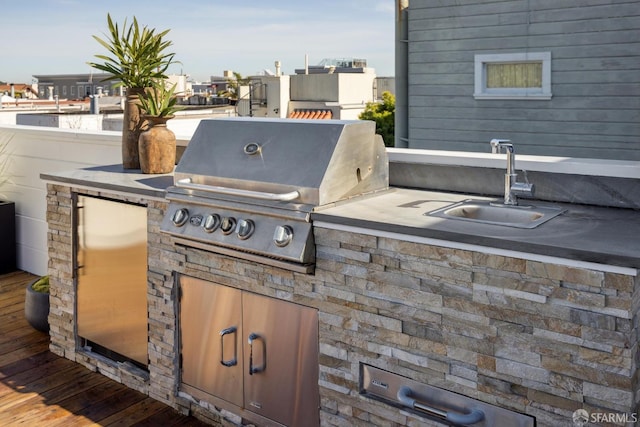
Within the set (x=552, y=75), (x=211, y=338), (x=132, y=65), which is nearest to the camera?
(x=211, y=338)

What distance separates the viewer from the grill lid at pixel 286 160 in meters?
2.34

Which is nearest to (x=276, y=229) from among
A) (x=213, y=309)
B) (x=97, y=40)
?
(x=213, y=309)

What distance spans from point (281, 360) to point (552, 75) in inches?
164

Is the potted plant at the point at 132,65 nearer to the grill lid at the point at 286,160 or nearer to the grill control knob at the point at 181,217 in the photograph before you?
the grill lid at the point at 286,160

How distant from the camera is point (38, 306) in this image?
3.69 m

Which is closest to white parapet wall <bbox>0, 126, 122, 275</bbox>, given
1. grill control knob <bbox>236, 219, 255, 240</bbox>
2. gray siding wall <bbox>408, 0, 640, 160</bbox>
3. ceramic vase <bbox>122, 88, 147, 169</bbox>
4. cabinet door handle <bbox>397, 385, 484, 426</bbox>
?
ceramic vase <bbox>122, 88, 147, 169</bbox>

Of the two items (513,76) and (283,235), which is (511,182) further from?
(513,76)

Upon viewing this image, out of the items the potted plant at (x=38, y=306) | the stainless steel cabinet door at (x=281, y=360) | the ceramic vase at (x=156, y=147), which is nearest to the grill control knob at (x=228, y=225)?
the stainless steel cabinet door at (x=281, y=360)

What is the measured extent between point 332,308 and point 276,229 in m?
0.33

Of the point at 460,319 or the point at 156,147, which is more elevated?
the point at 156,147

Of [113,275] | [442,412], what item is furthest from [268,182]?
[113,275]

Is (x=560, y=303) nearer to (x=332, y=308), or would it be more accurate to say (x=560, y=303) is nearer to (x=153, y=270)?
(x=332, y=308)

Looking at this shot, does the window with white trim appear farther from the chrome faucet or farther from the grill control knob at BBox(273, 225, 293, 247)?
the grill control knob at BBox(273, 225, 293, 247)

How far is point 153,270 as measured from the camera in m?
2.89
